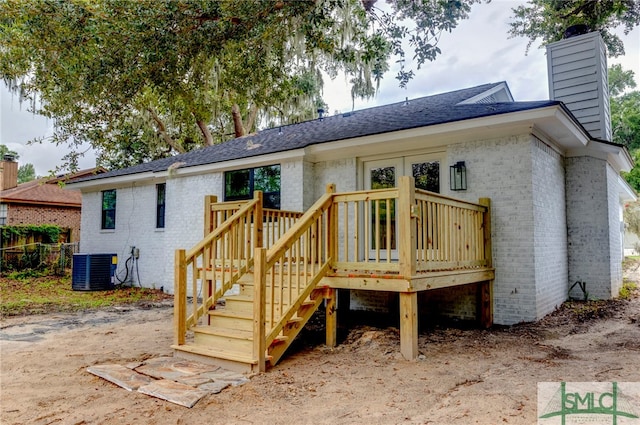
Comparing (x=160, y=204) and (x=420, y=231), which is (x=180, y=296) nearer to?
(x=420, y=231)

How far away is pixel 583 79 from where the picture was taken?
8.72 meters

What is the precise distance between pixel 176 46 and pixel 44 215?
51.3 ft

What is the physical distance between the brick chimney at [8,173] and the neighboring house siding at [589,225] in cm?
2167

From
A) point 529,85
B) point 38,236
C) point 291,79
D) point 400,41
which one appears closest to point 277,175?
point 291,79

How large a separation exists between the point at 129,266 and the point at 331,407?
33.8 ft

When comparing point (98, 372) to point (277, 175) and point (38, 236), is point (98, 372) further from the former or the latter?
point (38, 236)

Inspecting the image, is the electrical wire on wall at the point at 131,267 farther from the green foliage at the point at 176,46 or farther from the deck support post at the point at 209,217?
the deck support post at the point at 209,217

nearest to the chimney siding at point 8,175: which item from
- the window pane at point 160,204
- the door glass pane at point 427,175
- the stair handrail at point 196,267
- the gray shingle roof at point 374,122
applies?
Result: the gray shingle roof at point 374,122

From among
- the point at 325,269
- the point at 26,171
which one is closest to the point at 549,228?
the point at 325,269

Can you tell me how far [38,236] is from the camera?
15.2 meters

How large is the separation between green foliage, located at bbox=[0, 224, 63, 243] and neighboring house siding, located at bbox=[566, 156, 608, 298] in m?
16.1

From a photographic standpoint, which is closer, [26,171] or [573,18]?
[573,18]

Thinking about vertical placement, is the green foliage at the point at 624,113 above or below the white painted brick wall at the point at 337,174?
above

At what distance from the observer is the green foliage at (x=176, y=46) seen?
622cm
